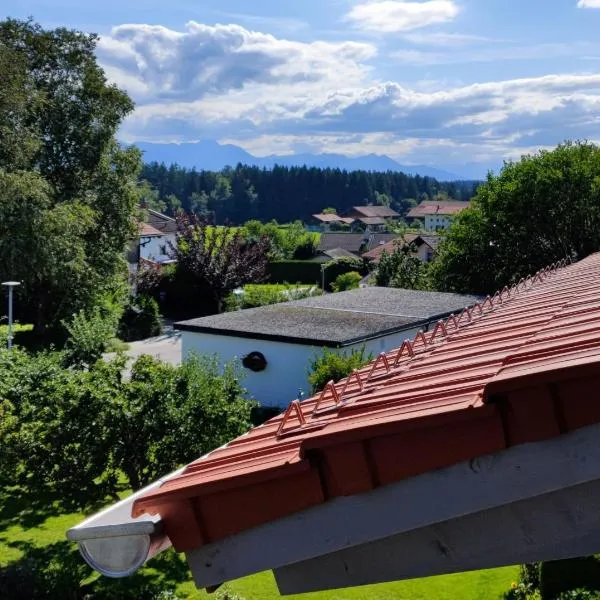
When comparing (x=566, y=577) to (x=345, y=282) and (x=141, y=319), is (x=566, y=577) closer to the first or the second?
(x=141, y=319)

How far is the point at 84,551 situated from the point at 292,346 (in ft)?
57.0

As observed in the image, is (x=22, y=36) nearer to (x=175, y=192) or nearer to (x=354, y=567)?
(x=354, y=567)

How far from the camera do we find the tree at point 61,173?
2516 cm

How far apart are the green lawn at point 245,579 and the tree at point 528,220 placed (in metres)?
19.7

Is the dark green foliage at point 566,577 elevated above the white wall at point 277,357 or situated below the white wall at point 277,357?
below

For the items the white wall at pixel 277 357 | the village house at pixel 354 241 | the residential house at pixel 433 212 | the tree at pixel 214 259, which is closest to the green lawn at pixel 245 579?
the white wall at pixel 277 357

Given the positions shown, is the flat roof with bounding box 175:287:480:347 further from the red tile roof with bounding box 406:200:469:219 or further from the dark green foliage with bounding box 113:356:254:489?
the red tile roof with bounding box 406:200:469:219

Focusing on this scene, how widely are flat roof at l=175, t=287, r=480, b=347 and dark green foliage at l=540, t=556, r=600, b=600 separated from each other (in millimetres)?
9099

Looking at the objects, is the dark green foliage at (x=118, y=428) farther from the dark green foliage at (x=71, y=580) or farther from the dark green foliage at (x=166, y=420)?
A: the dark green foliage at (x=71, y=580)

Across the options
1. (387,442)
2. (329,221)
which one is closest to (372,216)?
(329,221)

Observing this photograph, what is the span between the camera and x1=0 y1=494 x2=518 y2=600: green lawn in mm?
10141

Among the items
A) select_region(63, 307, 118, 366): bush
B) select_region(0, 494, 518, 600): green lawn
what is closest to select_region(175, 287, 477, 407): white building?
select_region(63, 307, 118, 366): bush

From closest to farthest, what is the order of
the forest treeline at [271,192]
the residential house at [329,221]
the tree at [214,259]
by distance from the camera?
the tree at [214,259], the residential house at [329,221], the forest treeline at [271,192]

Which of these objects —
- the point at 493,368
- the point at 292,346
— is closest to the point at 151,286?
the point at 292,346
